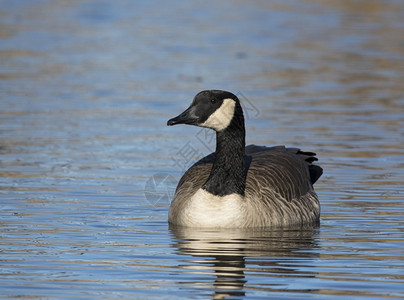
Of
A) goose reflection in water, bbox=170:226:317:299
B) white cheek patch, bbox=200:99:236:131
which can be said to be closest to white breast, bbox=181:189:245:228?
goose reflection in water, bbox=170:226:317:299

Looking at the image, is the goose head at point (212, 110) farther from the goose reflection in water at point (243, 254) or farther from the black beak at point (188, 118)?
the goose reflection in water at point (243, 254)

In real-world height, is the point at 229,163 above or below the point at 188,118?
below

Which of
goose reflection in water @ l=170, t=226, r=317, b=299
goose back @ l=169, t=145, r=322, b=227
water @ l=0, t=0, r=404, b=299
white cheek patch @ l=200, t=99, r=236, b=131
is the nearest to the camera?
goose reflection in water @ l=170, t=226, r=317, b=299

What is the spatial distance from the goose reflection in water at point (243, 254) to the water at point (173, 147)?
0.10 ft

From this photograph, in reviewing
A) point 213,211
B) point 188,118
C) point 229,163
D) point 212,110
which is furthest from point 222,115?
point 213,211

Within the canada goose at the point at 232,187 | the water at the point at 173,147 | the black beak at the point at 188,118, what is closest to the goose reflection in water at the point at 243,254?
the water at the point at 173,147

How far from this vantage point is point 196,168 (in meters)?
13.3

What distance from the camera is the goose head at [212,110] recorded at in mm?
12086

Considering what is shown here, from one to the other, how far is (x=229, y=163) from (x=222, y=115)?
0.63 meters

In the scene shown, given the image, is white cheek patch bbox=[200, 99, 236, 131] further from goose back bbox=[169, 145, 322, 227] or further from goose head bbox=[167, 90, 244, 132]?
goose back bbox=[169, 145, 322, 227]

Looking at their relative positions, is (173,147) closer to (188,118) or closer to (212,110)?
(212,110)

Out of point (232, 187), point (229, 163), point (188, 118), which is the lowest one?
point (232, 187)

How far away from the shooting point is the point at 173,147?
1788 cm

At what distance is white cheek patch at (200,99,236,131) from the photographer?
1221cm
